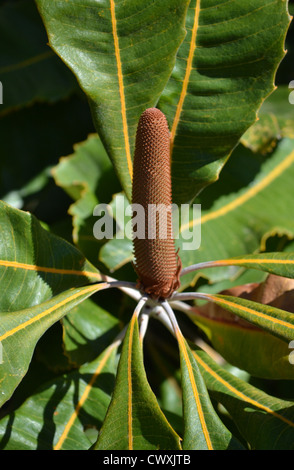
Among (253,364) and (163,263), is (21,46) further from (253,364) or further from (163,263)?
(253,364)

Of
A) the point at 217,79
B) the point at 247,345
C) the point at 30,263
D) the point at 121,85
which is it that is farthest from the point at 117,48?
the point at 247,345

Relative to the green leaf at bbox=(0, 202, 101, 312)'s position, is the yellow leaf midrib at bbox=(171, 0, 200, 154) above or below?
above

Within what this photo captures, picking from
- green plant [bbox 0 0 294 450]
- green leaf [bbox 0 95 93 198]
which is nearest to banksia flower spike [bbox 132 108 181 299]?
green plant [bbox 0 0 294 450]

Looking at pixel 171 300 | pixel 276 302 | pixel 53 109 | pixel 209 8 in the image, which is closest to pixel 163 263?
pixel 171 300

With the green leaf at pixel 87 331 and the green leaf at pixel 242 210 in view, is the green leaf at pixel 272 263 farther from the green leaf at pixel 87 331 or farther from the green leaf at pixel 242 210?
the green leaf at pixel 87 331

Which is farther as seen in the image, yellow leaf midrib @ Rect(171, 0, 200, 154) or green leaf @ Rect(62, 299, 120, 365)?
green leaf @ Rect(62, 299, 120, 365)

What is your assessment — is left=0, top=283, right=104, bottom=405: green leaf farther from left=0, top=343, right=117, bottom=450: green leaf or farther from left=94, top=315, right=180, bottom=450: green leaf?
left=0, top=343, right=117, bottom=450: green leaf

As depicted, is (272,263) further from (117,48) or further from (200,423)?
(117,48)
